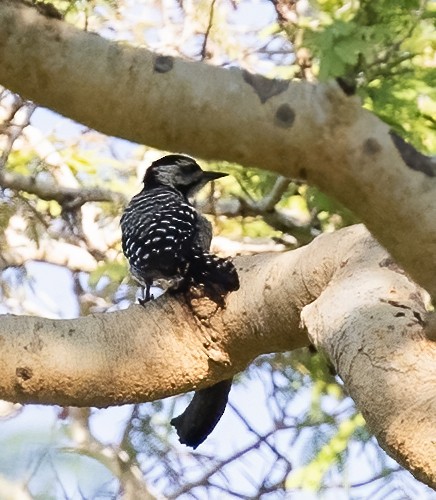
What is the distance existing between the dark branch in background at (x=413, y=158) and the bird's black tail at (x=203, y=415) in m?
2.05

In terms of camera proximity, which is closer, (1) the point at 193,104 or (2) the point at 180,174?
(1) the point at 193,104

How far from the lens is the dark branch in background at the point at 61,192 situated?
5176 mm

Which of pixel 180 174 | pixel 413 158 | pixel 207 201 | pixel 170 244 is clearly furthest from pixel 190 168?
pixel 413 158

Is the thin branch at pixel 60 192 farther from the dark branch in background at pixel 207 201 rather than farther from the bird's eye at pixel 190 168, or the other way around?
the bird's eye at pixel 190 168

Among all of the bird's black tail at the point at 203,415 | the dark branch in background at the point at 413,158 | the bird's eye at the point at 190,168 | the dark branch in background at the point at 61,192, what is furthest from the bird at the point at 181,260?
the dark branch in background at the point at 413,158

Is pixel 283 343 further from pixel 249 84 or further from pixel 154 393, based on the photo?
pixel 249 84

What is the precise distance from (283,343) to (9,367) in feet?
2.99

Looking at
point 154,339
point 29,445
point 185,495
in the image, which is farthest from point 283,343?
point 185,495

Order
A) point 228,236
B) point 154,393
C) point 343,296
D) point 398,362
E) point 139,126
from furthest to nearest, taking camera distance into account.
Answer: point 228,236
point 154,393
point 343,296
point 398,362
point 139,126

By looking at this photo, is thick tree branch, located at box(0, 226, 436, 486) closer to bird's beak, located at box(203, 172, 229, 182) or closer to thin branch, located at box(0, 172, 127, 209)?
bird's beak, located at box(203, 172, 229, 182)

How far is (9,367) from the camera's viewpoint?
3162mm

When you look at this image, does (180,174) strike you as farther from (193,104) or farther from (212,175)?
(193,104)

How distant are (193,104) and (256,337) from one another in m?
1.88

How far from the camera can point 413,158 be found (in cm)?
185
